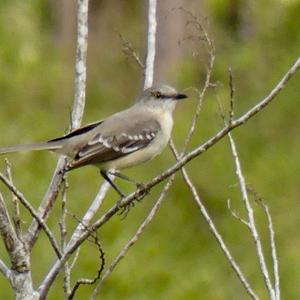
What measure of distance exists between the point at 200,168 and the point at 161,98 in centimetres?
523

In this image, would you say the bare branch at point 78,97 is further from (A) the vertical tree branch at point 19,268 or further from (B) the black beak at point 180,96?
(B) the black beak at point 180,96

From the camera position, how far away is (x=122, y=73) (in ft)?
69.7

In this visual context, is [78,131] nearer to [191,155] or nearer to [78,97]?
[78,97]

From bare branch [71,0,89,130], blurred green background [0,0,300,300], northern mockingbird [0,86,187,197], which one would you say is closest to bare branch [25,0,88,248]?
bare branch [71,0,89,130]

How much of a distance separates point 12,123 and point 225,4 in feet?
9.43

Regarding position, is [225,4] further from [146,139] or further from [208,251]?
[146,139]

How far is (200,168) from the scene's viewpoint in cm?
1291

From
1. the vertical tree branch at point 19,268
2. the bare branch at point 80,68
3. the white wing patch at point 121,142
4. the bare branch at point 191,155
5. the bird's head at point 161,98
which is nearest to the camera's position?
the bare branch at point 191,155

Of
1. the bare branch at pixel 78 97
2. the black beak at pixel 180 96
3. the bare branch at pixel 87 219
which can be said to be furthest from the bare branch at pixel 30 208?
the black beak at pixel 180 96

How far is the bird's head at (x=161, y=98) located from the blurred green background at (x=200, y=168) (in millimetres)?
1845

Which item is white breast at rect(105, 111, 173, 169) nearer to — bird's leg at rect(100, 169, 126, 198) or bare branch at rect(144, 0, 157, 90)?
bird's leg at rect(100, 169, 126, 198)

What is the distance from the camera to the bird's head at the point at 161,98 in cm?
768

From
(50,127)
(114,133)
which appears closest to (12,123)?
(50,127)

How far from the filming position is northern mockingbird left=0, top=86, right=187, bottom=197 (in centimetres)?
689
